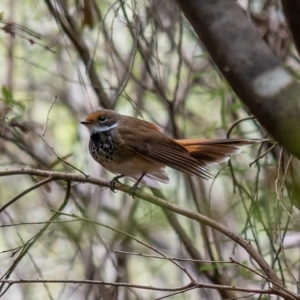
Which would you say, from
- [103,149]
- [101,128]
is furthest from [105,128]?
[103,149]

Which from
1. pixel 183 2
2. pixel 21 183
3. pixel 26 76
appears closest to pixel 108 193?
pixel 21 183

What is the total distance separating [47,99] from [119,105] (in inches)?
34.2

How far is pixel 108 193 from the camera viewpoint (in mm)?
4953

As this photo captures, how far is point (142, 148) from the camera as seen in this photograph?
3.56m

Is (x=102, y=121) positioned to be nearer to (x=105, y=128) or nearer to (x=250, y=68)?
(x=105, y=128)

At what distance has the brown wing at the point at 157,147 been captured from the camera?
3248 millimetres

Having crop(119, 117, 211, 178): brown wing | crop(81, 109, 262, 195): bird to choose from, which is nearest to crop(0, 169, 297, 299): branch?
crop(119, 117, 211, 178): brown wing

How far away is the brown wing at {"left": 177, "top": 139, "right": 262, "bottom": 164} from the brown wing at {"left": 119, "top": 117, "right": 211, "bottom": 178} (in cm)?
7

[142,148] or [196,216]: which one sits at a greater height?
[142,148]

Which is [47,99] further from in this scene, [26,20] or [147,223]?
[147,223]

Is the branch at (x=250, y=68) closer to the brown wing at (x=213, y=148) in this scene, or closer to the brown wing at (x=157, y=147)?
the brown wing at (x=157, y=147)

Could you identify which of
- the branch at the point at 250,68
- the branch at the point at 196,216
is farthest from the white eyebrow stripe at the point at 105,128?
the branch at the point at 250,68

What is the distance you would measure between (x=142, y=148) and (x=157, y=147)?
9 cm

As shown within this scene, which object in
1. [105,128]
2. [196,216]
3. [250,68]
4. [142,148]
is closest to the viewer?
[250,68]
